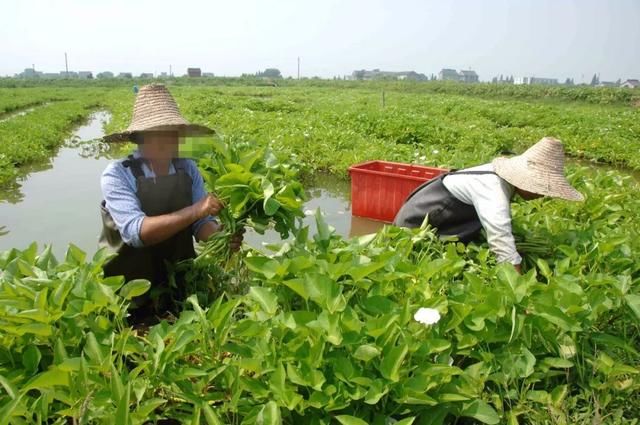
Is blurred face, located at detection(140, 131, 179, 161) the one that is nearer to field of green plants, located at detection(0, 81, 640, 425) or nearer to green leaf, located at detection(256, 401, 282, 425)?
field of green plants, located at detection(0, 81, 640, 425)

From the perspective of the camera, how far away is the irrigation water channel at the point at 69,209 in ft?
15.8

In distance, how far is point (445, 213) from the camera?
119 inches

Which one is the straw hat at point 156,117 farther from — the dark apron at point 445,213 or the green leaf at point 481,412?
the green leaf at point 481,412

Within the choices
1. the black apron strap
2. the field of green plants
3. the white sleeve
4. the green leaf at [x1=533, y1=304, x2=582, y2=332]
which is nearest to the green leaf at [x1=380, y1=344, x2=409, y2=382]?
the field of green plants

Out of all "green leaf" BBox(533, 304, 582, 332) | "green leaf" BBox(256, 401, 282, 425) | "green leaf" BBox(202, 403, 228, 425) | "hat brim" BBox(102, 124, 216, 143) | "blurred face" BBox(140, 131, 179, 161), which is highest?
"hat brim" BBox(102, 124, 216, 143)

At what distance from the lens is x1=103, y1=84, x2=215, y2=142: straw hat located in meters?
2.29

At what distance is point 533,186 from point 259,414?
196 centimetres

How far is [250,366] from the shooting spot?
1.56 meters

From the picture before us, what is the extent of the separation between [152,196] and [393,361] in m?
1.56

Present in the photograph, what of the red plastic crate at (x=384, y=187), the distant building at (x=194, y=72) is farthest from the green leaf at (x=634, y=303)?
the distant building at (x=194, y=72)

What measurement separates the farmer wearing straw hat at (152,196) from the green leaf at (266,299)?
54cm

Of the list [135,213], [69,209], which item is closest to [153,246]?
[135,213]

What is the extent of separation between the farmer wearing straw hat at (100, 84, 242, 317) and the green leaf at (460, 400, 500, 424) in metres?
1.35

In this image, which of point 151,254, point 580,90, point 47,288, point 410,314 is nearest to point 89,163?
point 151,254
